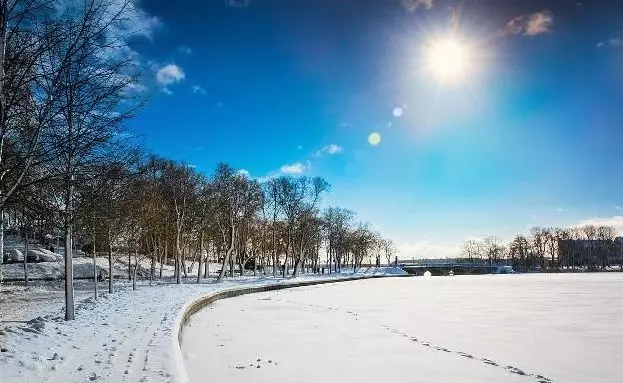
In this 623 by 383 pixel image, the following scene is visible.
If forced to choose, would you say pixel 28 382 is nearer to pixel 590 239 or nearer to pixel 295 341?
pixel 295 341

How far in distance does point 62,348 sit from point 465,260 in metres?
162

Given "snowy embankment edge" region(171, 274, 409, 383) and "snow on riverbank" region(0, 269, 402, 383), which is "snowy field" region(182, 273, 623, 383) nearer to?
"snowy embankment edge" region(171, 274, 409, 383)

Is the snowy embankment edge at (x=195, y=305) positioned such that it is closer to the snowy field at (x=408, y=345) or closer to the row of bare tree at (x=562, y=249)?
the snowy field at (x=408, y=345)

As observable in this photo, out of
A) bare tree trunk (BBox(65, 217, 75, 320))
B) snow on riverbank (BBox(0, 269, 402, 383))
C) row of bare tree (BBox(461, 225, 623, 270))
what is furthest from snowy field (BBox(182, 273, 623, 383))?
row of bare tree (BBox(461, 225, 623, 270))

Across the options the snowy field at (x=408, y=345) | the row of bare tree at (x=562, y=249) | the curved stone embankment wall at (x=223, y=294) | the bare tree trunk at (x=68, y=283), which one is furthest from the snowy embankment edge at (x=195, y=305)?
the row of bare tree at (x=562, y=249)

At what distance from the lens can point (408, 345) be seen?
590 inches

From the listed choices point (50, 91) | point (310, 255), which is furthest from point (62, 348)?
point (310, 255)

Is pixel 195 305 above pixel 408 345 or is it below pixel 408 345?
above

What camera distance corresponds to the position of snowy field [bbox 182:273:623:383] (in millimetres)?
11383

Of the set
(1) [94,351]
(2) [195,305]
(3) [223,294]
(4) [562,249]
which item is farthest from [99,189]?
(4) [562,249]

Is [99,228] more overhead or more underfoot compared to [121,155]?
more underfoot

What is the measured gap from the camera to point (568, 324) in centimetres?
1925

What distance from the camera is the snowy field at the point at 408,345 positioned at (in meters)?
11.4

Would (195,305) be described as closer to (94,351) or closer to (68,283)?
(68,283)
